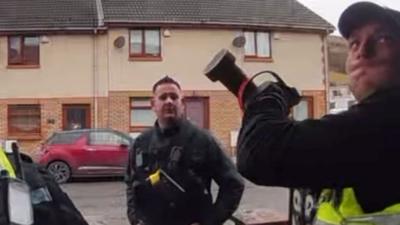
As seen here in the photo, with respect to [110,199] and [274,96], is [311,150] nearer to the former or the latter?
[274,96]

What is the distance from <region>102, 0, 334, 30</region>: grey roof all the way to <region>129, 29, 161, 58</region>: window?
472mm

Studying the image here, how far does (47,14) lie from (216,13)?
6107 millimetres

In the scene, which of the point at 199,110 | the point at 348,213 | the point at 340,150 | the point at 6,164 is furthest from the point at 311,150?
the point at 199,110

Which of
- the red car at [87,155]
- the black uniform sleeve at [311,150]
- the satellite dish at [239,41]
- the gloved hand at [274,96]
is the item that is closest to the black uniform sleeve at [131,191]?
the gloved hand at [274,96]

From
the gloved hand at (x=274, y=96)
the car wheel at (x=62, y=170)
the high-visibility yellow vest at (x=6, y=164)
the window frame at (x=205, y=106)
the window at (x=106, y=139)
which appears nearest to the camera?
the gloved hand at (x=274, y=96)

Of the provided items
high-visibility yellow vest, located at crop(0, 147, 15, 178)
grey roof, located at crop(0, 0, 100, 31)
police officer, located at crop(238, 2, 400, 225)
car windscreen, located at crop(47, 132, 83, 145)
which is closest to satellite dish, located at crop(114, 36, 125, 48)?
grey roof, located at crop(0, 0, 100, 31)

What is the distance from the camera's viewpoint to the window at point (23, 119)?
91.9ft

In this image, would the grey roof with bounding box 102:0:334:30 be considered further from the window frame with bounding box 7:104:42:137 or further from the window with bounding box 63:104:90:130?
the window frame with bounding box 7:104:42:137

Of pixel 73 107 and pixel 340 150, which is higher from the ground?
pixel 73 107

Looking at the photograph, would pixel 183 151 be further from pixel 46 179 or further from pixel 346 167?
pixel 346 167

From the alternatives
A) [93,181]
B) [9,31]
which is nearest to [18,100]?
[9,31]

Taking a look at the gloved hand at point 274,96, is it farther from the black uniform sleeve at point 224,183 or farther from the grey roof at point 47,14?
the grey roof at point 47,14

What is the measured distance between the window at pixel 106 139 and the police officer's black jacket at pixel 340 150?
19.0 meters

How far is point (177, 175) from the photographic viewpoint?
4441 mm
